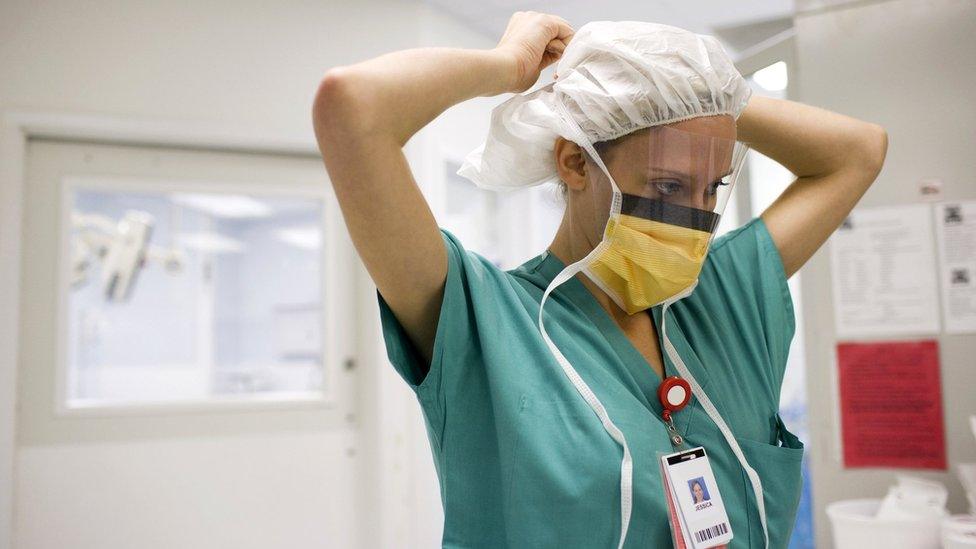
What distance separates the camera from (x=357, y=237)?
0.72m

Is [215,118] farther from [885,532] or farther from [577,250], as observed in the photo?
[885,532]

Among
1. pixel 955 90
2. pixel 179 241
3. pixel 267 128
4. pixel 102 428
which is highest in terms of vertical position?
pixel 267 128

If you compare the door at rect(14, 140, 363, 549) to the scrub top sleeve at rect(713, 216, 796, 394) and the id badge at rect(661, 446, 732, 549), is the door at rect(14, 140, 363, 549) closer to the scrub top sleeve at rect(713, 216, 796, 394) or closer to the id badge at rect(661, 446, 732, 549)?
the scrub top sleeve at rect(713, 216, 796, 394)

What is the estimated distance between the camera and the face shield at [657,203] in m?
0.86

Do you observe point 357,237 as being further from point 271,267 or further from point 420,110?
point 271,267

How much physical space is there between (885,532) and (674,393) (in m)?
1.05

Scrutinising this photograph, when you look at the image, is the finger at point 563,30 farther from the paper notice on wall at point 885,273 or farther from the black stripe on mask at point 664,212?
the paper notice on wall at point 885,273

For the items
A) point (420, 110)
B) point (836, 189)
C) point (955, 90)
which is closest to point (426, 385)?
point (420, 110)

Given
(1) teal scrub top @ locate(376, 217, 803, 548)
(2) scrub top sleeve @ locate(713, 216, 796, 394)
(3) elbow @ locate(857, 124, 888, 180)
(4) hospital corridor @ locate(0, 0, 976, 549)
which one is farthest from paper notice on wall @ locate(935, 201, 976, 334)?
(1) teal scrub top @ locate(376, 217, 803, 548)

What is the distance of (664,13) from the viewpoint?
3.21 m

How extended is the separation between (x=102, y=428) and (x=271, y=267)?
33.7 inches

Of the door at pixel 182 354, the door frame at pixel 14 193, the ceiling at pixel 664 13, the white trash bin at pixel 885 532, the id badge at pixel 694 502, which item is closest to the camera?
the id badge at pixel 694 502

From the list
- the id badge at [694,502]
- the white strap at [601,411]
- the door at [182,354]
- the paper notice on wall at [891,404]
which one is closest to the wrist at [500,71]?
the white strap at [601,411]

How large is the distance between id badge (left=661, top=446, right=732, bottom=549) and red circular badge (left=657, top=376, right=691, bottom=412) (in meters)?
0.06
